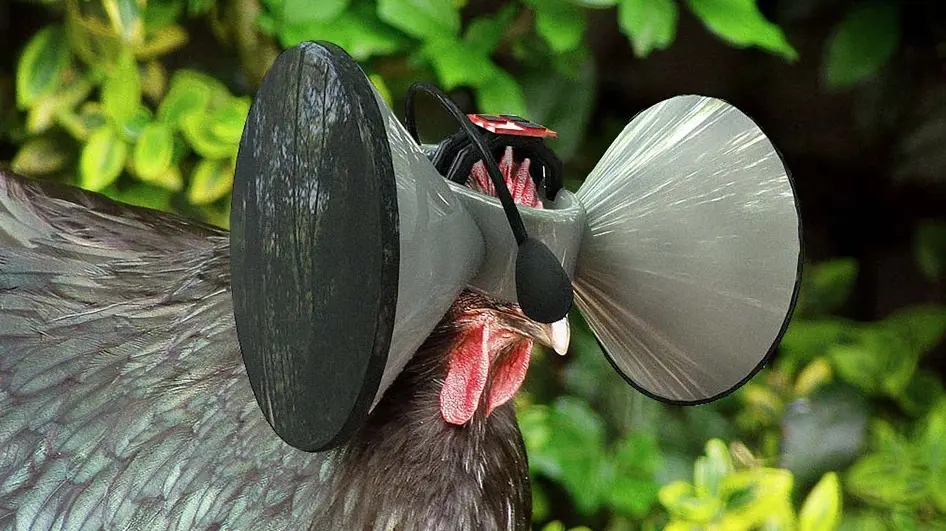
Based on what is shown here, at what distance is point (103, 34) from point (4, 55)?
25 cm

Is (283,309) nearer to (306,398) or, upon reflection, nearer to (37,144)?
(306,398)

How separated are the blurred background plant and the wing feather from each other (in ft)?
1.14

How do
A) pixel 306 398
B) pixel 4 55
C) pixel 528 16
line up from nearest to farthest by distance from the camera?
pixel 306 398, pixel 528 16, pixel 4 55

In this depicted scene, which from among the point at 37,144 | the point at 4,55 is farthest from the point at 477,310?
the point at 4,55

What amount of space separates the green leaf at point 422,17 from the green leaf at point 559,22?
71 millimetres

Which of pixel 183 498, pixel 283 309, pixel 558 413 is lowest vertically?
pixel 558 413

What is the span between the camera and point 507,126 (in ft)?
1.27

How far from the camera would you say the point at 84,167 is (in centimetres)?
86

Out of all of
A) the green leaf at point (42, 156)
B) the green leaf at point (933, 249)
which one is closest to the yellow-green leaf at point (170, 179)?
the green leaf at point (42, 156)

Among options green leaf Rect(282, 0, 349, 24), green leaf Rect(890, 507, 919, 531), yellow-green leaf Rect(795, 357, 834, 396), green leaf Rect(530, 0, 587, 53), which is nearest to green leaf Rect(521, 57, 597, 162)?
green leaf Rect(530, 0, 587, 53)

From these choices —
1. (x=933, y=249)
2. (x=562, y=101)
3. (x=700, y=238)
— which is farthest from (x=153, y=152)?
(x=933, y=249)

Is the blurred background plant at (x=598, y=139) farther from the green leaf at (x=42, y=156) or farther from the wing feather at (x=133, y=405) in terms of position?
the wing feather at (x=133, y=405)

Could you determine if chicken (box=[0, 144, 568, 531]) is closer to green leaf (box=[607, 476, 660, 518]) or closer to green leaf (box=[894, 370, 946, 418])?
green leaf (box=[607, 476, 660, 518])

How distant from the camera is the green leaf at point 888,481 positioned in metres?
0.94
